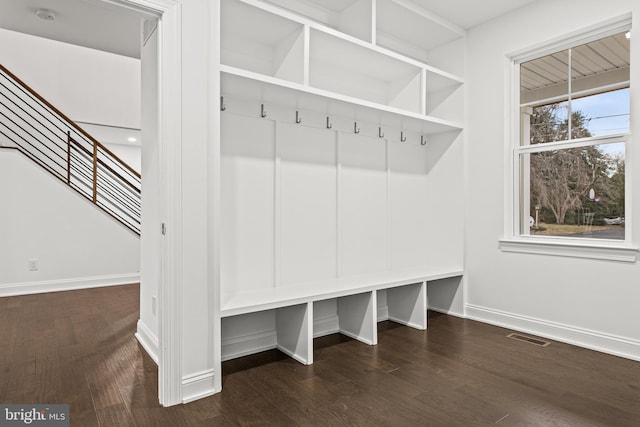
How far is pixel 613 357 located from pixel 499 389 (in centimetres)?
113

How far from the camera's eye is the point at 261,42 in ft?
9.25

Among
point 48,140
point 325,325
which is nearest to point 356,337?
point 325,325

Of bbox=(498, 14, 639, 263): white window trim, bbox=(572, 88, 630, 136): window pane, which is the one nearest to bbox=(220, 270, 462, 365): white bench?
bbox=(498, 14, 639, 263): white window trim

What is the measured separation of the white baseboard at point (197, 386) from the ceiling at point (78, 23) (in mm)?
2545

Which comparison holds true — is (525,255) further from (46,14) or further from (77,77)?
(77,77)

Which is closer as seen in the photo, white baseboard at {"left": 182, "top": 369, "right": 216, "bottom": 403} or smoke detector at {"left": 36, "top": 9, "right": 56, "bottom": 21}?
white baseboard at {"left": 182, "top": 369, "right": 216, "bottom": 403}

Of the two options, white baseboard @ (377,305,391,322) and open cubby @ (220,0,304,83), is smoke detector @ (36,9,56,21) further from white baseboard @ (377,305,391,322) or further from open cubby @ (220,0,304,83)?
white baseboard @ (377,305,391,322)

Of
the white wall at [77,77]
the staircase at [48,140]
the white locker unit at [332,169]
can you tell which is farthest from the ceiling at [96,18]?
the white wall at [77,77]

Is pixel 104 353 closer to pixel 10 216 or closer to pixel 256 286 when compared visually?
pixel 256 286

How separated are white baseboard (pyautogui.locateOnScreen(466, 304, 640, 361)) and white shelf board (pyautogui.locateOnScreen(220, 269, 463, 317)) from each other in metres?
0.44

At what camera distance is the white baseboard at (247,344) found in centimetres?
271

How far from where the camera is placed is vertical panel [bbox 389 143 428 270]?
3.70 metres

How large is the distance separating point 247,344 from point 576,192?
278cm

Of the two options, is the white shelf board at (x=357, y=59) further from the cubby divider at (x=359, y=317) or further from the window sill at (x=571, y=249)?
the cubby divider at (x=359, y=317)
